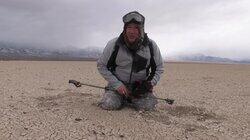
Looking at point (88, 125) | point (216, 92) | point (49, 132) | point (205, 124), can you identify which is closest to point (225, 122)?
point (205, 124)

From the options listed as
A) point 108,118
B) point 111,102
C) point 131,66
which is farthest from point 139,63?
point 108,118

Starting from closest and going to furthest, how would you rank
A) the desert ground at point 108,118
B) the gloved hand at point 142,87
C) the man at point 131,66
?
the desert ground at point 108,118 < the man at point 131,66 < the gloved hand at point 142,87

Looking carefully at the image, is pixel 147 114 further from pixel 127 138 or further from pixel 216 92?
pixel 216 92

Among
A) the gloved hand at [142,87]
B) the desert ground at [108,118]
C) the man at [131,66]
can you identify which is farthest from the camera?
the gloved hand at [142,87]

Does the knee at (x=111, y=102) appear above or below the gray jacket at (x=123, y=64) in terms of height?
below

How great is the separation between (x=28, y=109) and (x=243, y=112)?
395cm

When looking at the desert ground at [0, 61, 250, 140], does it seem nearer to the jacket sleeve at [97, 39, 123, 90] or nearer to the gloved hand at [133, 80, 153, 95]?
the gloved hand at [133, 80, 153, 95]

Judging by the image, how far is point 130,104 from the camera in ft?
28.7

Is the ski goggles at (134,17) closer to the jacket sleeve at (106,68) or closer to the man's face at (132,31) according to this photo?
the man's face at (132,31)

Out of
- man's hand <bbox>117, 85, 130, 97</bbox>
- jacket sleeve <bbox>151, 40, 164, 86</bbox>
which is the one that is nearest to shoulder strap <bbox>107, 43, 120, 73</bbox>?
man's hand <bbox>117, 85, 130, 97</bbox>

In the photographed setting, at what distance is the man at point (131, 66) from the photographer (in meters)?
8.05

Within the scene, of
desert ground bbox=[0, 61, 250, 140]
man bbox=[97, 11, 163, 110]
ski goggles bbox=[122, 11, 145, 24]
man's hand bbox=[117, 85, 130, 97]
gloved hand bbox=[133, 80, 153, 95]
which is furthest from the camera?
gloved hand bbox=[133, 80, 153, 95]

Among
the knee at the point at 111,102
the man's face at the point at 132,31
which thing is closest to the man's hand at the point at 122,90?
the knee at the point at 111,102

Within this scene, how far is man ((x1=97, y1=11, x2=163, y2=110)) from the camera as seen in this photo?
8047 millimetres
